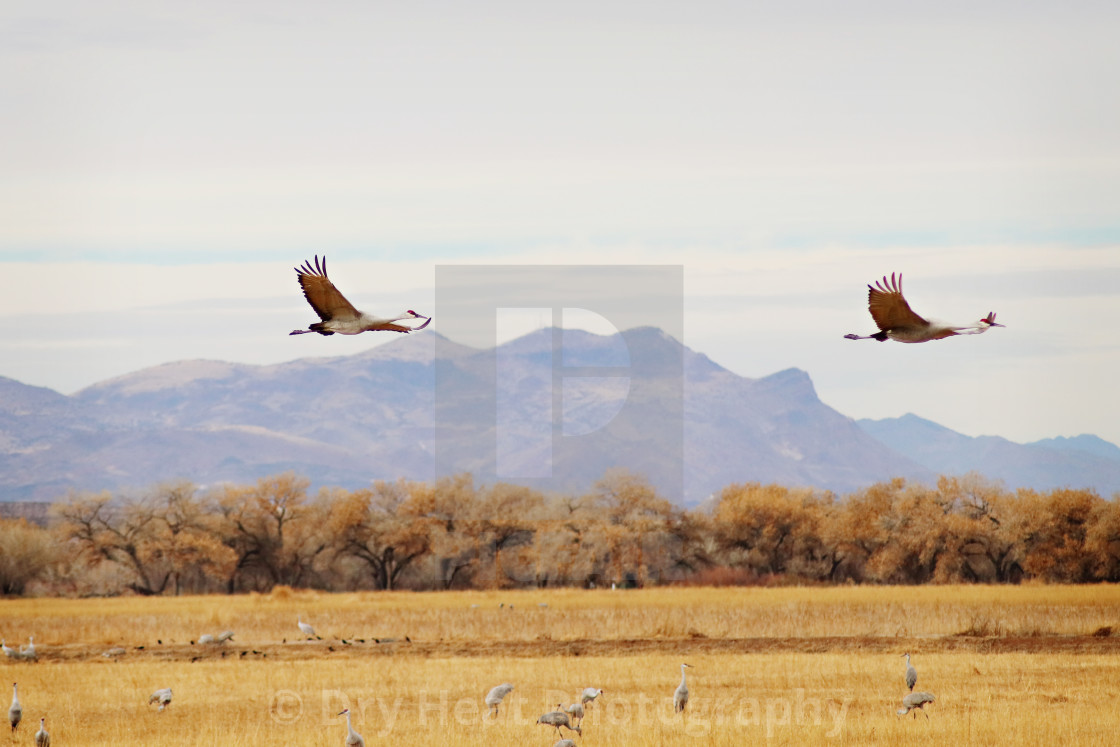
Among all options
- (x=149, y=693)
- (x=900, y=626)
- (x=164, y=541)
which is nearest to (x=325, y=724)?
(x=149, y=693)

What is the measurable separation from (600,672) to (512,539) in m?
43.0

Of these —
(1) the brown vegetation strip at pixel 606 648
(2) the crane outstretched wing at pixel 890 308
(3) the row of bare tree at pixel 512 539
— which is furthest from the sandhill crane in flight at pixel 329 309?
(3) the row of bare tree at pixel 512 539

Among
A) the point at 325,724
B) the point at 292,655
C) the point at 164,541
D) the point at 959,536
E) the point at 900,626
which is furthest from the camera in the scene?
the point at 164,541

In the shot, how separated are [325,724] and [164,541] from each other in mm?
50759

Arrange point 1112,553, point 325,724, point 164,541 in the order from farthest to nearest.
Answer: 1. point 164,541
2. point 1112,553
3. point 325,724

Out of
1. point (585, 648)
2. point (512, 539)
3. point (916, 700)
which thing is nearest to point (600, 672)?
point (585, 648)

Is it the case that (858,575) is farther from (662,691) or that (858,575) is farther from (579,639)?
(662,691)

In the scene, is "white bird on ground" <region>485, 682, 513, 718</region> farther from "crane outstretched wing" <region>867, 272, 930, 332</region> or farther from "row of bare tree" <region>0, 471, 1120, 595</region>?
"row of bare tree" <region>0, 471, 1120, 595</region>

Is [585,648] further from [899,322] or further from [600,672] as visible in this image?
[899,322]

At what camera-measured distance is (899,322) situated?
12.2 m

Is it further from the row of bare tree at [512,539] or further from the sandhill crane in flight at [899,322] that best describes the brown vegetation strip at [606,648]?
the row of bare tree at [512,539]

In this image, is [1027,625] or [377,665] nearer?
[377,665]

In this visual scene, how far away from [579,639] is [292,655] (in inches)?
273

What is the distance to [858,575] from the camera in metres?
64.6
